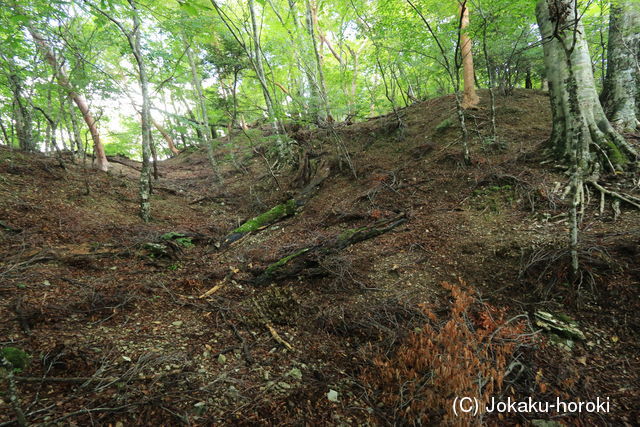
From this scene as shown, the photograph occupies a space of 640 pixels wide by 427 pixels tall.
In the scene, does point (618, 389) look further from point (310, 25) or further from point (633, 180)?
point (310, 25)

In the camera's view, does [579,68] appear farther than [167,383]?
Yes

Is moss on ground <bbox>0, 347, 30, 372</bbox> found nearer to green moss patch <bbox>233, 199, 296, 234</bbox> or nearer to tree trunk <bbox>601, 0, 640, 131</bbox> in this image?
green moss patch <bbox>233, 199, 296, 234</bbox>

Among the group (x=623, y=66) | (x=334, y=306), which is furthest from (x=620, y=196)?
(x=623, y=66)

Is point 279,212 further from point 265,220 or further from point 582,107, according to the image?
point 582,107

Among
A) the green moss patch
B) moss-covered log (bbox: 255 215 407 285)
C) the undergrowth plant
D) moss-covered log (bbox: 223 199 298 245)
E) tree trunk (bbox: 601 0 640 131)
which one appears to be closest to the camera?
the undergrowth plant

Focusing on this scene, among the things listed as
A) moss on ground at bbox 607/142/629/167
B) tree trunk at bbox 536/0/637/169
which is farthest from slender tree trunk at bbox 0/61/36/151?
moss on ground at bbox 607/142/629/167

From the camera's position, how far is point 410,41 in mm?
7875

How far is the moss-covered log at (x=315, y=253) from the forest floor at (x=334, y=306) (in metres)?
0.06

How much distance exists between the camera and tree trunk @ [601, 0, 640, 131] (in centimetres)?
630

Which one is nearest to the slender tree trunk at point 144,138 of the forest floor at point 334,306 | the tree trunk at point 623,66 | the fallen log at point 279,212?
the forest floor at point 334,306

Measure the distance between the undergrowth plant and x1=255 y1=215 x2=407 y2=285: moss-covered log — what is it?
2.23 metres

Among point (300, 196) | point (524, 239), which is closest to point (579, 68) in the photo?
point (524, 239)

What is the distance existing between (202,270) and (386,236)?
3841mm

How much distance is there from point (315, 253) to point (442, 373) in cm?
301
